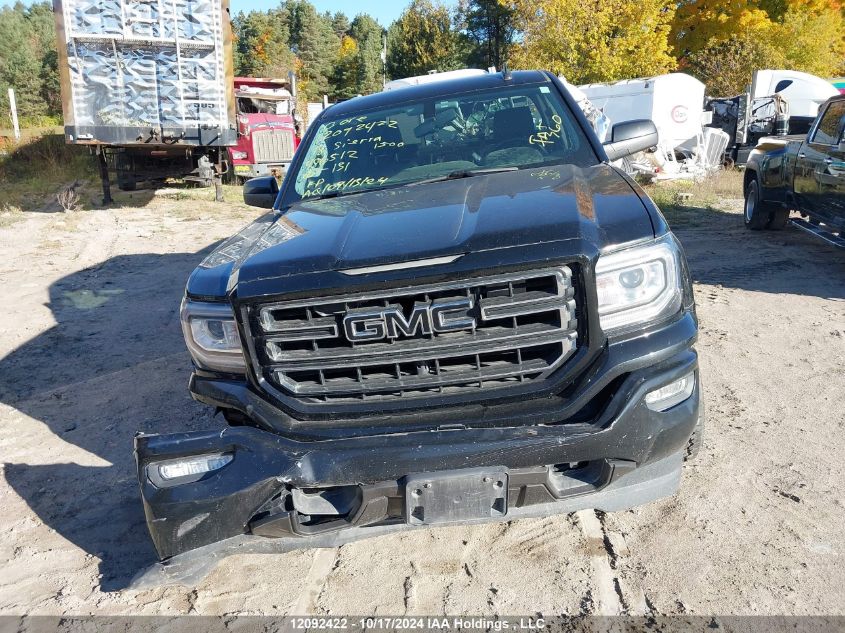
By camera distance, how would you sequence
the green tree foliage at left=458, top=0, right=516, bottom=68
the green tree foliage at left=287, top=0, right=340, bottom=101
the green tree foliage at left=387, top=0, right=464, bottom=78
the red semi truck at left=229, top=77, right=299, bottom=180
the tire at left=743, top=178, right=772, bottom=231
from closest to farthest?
the tire at left=743, top=178, right=772, bottom=231
the red semi truck at left=229, top=77, right=299, bottom=180
the green tree foliage at left=458, top=0, right=516, bottom=68
the green tree foliage at left=387, top=0, right=464, bottom=78
the green tree foliage at left=287, top=0, right=340, bottom=101

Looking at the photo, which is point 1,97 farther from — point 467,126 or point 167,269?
point 467,126

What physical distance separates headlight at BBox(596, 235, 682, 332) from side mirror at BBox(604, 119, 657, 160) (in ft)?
5.40

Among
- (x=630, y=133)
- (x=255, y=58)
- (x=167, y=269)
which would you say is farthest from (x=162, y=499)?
(x=255, y=58)

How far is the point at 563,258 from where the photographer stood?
237cm

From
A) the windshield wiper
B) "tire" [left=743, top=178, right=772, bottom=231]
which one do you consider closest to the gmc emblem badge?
the windshield wiper

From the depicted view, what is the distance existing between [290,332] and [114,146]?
12417mm

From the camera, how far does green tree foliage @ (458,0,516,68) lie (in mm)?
46500

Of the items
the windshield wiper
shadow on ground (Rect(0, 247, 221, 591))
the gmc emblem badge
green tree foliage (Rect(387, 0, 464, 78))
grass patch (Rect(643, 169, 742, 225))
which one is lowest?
shadow on ground (Rect(0, 247, 221, 591))

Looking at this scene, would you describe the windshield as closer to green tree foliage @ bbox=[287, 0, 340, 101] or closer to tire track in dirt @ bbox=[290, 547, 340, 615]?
tire track in dirt @ bbox=[290, 547, 340, 615]

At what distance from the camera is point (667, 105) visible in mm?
16312

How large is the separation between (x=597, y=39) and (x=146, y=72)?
615 inches

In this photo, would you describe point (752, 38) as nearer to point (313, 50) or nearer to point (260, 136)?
point (260, 136)

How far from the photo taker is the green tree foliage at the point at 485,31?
46.5 m

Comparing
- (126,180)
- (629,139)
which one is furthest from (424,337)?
(126,180)
